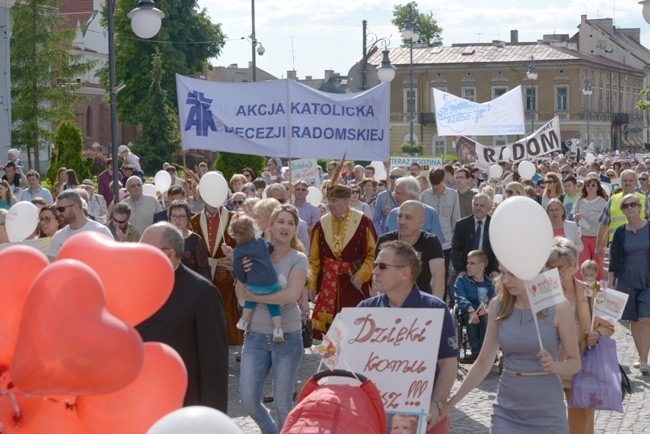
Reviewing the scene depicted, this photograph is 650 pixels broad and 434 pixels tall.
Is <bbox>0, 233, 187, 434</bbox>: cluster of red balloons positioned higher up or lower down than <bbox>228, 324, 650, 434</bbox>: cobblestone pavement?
higher up

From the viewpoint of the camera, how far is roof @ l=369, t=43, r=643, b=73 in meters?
97.9

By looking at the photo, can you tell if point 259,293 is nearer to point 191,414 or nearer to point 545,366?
point 545,366

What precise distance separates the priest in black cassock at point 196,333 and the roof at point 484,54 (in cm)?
9089

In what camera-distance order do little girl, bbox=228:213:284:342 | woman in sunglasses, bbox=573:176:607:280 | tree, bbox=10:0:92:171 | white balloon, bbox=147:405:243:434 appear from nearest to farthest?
white balloon, bbox=147:405:243:434, little girl, bbox=228:213:284:342, woman in sunglasses, bbox=573:176:607:280, tree, bbox=10:0:92:171

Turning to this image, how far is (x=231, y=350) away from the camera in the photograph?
42.7ft

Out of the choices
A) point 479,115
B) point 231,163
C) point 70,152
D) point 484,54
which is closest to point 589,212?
point 479,115

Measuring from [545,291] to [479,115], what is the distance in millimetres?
23699

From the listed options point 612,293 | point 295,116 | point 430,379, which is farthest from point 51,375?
point 295,116

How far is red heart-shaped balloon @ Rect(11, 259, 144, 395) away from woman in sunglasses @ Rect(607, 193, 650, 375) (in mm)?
9134

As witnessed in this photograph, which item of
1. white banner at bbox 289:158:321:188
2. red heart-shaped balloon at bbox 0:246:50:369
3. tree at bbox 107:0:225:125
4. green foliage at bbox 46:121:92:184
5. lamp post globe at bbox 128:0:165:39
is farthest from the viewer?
tree at bbox 107:0:225:125

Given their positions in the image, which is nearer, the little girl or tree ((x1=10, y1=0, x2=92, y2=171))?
the little girl

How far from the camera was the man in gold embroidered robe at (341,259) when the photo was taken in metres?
10.3

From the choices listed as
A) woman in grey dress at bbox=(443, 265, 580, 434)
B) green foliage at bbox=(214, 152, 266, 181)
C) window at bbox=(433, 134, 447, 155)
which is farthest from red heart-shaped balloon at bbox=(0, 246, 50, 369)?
window at bbox=(433, 134, 447, 155)

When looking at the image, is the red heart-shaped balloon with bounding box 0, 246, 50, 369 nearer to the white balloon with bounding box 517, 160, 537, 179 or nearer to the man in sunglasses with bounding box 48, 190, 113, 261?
the man in sunglasses with bounding box 48, 190, 113, 261
